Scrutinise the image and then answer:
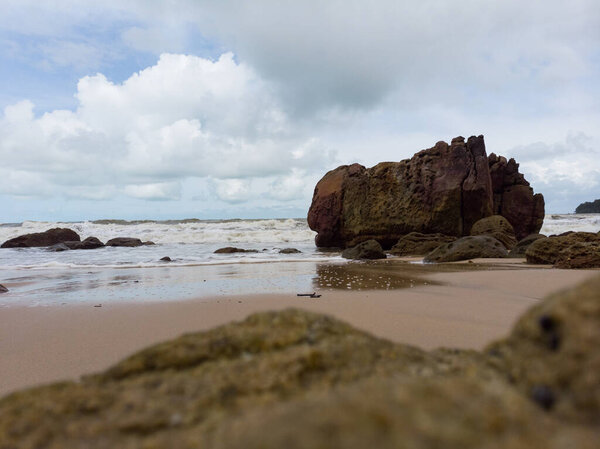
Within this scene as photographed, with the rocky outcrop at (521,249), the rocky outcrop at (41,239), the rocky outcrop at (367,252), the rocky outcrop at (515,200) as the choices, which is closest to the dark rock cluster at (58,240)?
the rocky outcrop at (41,239)

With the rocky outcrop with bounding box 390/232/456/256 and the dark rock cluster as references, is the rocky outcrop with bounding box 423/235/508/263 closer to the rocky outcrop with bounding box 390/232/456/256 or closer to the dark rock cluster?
the rocky outcrop with bounding box 390/232/456/256

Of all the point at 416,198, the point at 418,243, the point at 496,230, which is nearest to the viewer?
the point at 496,230

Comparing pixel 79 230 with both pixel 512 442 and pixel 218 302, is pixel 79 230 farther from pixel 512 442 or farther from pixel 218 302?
pixel 512 442

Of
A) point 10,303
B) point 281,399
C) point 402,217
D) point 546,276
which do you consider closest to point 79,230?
point 402,217

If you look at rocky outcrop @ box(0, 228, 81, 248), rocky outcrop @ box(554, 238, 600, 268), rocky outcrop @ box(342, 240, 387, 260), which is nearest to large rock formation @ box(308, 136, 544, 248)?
rocky outcrop @ box(342, 240, 387, 260)

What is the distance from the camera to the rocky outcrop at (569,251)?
7383mm

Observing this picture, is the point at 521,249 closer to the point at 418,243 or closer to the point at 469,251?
the point at 469,251

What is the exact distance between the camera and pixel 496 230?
12.6 meters

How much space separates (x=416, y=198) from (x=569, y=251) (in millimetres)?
6699

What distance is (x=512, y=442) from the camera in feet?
2.29

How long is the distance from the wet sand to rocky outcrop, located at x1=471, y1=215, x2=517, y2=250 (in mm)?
6717

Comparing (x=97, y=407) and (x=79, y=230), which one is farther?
(x=79, y=230)

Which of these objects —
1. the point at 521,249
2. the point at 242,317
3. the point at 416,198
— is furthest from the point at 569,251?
the point at 242,317

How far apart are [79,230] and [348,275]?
2817cm
